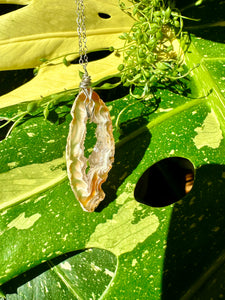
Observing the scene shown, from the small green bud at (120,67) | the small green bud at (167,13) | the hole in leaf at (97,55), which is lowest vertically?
the hole in leaf at (97,55)

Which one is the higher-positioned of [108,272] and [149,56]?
[149,56]

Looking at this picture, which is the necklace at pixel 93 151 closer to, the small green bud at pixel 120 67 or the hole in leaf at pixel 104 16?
the small green bud at pixel 120 67

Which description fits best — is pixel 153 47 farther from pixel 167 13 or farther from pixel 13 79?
pixel 13 79

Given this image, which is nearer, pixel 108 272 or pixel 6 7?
pixel 108 272

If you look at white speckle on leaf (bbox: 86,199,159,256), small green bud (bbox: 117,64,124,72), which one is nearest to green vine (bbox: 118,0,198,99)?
small green bud (bbox: 117,64,124,72)

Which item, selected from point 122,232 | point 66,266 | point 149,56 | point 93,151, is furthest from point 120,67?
point 66,266

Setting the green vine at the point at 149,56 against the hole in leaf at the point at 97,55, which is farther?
the hole in leaf at the point at 97,55

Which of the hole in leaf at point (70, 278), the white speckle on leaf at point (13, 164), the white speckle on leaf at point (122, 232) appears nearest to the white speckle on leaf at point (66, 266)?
the hole in leaf at point (70, 278)
